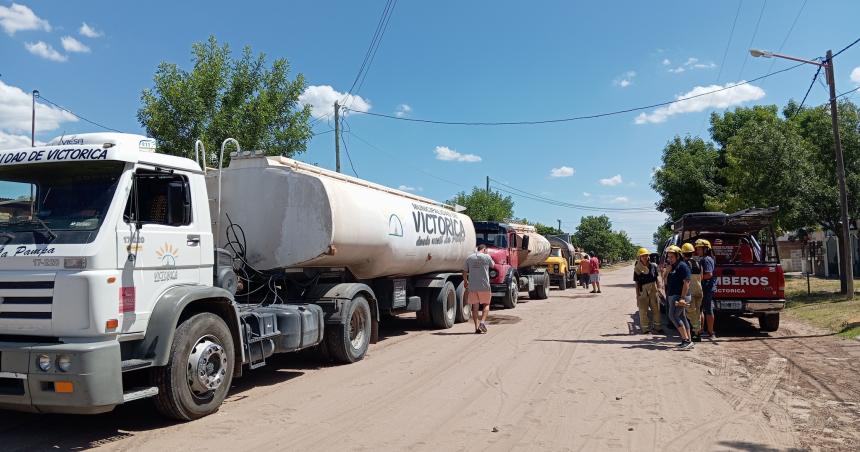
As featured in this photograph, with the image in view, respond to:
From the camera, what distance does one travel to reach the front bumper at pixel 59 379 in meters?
5.15

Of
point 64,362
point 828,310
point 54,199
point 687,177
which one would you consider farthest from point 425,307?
point 687,177

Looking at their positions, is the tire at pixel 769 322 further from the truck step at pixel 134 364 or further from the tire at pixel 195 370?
the truck step at pixel 134 364

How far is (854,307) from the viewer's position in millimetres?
14820

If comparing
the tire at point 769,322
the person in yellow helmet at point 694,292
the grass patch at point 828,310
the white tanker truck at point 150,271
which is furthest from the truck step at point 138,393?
the grass patch at point 828,310

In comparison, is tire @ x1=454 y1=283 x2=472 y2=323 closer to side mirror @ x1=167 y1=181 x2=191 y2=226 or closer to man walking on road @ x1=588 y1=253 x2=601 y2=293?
side mirror @ x1=167 y1=181 x2=191 y2=226

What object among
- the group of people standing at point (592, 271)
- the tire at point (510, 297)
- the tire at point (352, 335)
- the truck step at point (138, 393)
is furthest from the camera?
the group of people standing at point (592, 271)

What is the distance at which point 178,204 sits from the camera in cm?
661

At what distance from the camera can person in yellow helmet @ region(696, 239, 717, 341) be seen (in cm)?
1119

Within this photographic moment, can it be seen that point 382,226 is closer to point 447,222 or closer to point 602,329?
point 447,222

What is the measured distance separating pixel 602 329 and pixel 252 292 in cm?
807

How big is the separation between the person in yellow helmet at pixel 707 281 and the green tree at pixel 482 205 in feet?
113

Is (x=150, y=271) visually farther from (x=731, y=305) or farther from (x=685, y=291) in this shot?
(x=731, y=305)

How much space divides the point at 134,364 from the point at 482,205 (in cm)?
4319

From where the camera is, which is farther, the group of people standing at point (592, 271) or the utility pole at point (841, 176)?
the group of people standing at point (592, 271)
